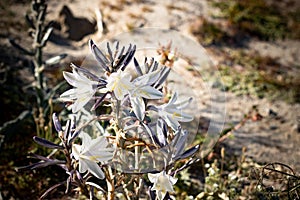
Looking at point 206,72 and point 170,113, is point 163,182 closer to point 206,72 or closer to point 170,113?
point 170,113

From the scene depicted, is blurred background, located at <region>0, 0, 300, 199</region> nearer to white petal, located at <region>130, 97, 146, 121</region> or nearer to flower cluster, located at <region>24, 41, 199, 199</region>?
flower cluster, located at <region>24, 41, 199, 199</region>

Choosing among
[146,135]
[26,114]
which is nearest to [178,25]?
[26,114]

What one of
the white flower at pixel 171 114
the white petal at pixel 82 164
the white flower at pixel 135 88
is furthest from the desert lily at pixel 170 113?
the white petal at pixel 82 164

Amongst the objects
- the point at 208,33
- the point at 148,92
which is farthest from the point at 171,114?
the point at 208,33

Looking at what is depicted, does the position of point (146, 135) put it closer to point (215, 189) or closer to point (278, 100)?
point (215, 189)

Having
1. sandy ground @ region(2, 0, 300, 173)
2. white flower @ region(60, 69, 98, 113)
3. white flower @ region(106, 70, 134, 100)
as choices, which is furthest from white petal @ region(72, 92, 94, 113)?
sandy ground @ region(2, 0, 300, 173)

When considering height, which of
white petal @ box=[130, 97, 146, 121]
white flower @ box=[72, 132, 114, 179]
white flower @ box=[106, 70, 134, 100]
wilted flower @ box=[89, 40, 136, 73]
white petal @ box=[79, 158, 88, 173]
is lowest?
white petal @ box=[79, 158, 88, 173]

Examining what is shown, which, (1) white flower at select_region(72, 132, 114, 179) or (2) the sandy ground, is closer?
(1) white flower at select_region(72, 132, 114, 179)
